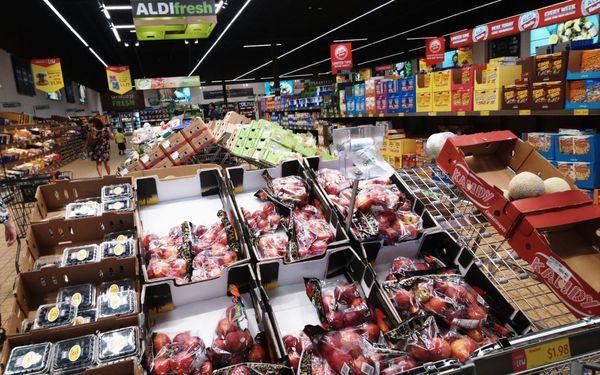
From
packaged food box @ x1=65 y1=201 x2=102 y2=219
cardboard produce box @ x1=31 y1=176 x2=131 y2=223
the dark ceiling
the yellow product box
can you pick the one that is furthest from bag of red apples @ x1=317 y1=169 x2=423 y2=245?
the dark ceiling

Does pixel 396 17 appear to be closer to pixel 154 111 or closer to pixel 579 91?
pixel 579 91

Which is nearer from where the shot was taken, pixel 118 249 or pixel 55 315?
pixel 55 315

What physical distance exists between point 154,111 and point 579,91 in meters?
31.8

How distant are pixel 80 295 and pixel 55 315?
13 centimetres

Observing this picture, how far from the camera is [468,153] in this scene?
197 centimetres

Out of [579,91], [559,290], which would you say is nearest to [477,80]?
[579,91]

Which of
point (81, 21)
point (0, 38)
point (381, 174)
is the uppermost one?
point (81, 21)

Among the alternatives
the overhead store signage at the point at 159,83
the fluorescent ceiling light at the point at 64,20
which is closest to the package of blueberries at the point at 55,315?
the fluorescent ceiling light at the point at 64,20

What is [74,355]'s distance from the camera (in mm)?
1270

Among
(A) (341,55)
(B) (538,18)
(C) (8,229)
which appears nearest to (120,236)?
(C) (8,229)

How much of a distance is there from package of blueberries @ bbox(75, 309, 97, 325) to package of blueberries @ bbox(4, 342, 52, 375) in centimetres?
18

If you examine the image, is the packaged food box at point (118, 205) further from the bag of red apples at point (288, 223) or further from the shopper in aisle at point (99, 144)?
the shopper in aisle at point (99, 144)

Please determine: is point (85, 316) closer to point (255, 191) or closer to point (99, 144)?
point (255, 191)

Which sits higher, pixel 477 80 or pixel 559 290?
pixel 477 80
